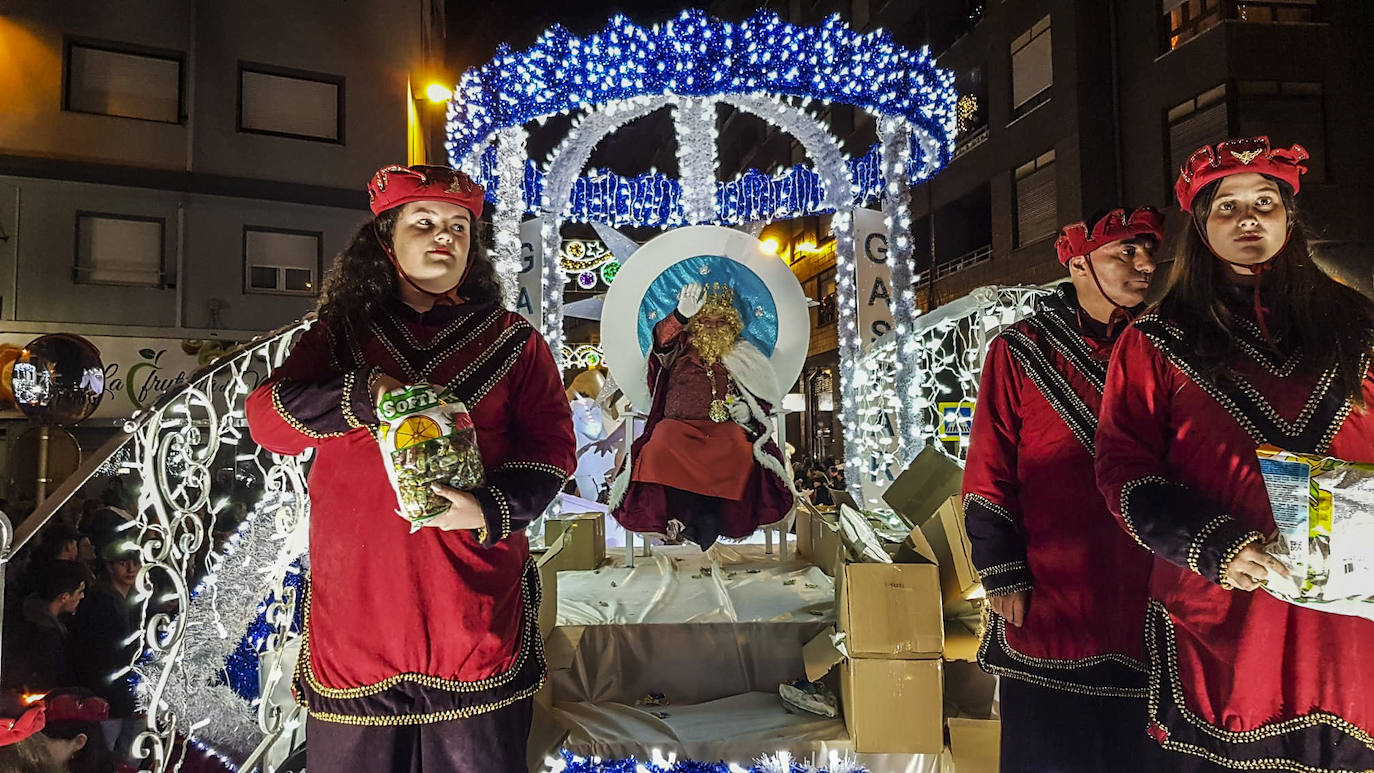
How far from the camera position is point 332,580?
1.65m

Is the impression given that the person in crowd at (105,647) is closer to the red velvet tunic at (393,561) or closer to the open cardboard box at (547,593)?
the open cardboard box at (547,593)

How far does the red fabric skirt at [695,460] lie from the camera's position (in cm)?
484

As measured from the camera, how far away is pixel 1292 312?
149 cm

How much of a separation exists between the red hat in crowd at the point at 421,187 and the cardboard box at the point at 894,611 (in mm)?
1938

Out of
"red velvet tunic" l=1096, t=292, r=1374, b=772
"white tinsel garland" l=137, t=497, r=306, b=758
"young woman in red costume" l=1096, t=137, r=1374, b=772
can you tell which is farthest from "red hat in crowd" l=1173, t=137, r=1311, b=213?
"white tinsel garland" l=137, t=497, r=306, b=758

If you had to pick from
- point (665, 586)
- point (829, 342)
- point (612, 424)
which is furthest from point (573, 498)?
point (829, 342)

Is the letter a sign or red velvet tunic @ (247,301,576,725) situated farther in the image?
the letter a sign

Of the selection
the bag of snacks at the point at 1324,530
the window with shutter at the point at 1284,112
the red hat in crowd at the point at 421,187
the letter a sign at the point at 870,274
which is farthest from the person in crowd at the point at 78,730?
the window with shutter at the point at 1284,112

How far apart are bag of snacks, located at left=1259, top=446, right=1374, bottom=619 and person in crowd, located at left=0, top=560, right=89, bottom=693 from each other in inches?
161

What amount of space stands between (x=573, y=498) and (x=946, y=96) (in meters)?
4.73

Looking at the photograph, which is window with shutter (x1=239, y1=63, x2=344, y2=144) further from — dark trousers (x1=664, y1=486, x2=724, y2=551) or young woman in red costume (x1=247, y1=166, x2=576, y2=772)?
young woman in red costume (x1=247, y1=166, x2=576, y2=772)

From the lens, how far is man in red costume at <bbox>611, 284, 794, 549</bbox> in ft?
15.9

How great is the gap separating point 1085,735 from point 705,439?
3.18 meters

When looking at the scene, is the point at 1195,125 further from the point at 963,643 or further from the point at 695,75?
the point at 963,643
